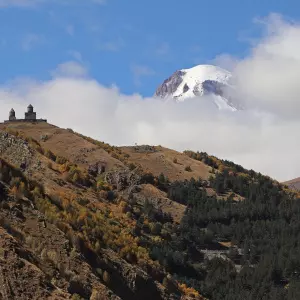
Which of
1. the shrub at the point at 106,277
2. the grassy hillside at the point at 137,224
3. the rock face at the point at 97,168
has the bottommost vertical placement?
the shrub at the point at 106,277

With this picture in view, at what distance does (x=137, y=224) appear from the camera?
76938 mm

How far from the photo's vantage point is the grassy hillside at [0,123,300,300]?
1458 inches

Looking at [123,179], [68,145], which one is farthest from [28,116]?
[123,179]

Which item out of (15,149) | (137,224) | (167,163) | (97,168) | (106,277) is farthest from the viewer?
(167,163)

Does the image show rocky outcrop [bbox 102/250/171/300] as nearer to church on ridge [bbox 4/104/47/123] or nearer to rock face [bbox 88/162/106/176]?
rock face [bbox 88/162/106/176]

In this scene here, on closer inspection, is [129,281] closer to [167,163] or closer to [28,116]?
[167,163]

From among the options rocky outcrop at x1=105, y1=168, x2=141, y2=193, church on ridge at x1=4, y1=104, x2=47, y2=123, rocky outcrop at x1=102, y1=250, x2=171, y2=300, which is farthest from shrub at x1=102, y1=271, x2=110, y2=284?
church on ridge at x1=4, y1=104, x2=47, y2=123

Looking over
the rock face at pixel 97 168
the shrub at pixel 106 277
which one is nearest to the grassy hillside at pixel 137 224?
the shrub at pixel 106 277

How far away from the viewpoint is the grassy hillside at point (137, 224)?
37031 mm

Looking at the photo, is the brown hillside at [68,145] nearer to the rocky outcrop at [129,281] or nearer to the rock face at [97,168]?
the rock face at [97,168]

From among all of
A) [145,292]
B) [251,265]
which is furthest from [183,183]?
[145,292]

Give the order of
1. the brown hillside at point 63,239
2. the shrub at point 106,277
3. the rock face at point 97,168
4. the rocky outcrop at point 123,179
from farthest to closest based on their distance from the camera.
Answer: the rock face at point 97,168 → the rocky outcrop at point 123,179 → the shrub at point 106,277 → the brown hillside at point 63,239

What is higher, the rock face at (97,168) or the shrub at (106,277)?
the rock face at (97,168)

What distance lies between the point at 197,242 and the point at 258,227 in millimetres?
9843
